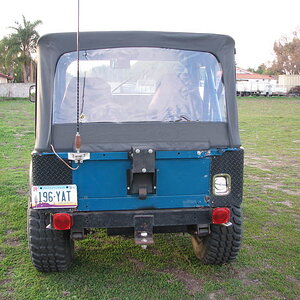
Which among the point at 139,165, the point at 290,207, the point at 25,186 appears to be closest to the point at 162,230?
the point at 139,165

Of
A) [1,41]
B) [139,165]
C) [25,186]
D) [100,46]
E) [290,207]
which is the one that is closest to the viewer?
[139,165]

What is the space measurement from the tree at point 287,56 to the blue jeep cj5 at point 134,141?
73113 mm

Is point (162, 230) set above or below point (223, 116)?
below

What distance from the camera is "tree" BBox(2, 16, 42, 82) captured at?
4691 centimetres

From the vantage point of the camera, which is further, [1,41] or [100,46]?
[1,41]

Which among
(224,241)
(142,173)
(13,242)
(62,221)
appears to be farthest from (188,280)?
(13,242)

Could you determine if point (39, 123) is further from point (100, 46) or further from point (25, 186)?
point (25, 186)

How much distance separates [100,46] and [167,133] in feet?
3.26

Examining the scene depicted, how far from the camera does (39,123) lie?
3842 mm

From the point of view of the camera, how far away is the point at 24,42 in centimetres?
→ 4769

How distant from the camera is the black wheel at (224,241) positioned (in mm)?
4238

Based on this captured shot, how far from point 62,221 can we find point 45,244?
0.45 m

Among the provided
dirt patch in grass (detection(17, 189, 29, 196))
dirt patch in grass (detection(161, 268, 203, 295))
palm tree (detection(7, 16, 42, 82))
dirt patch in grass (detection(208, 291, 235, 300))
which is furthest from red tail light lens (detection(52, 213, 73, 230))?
palm tree (detection(7, 16, 42, 82))

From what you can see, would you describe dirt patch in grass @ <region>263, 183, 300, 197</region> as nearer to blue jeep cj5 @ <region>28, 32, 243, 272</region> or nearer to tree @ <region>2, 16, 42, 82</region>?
blue jeep cj5 @ <region>28, 32, 243, 272</region>
